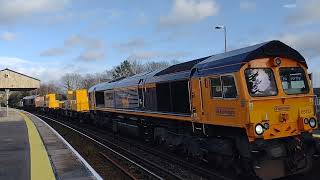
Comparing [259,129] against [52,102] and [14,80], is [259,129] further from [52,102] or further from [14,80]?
[14,80]

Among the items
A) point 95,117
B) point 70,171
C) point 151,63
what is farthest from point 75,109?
point 151,63

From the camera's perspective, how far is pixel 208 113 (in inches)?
512

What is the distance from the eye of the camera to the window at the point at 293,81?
455 inches

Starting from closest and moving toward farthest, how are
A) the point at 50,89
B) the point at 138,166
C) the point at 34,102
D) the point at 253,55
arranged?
1. the point at 253,55
2. the point at 138,166
3. the point at 34,102
4. the point at 50,89

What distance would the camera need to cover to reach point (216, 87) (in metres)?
12.5

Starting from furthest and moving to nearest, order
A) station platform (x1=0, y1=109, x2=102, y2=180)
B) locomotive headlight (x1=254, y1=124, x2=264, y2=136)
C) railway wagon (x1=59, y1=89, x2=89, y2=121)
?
railway wagon (x1=59, y1=89, x2=89, y2=121), station platform (x1=0, y1=109, x2=102, y2=180), locomotive headlight (x1=254, y1=124, x2=264, y2=136)

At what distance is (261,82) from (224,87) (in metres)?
1.10

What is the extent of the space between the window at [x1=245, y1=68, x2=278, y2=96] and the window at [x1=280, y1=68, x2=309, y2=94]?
13.0 inches

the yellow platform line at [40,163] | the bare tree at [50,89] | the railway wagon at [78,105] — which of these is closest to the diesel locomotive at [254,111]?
the yellow platform line at [40,163]

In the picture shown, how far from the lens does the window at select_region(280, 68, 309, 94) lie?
37.9 feet

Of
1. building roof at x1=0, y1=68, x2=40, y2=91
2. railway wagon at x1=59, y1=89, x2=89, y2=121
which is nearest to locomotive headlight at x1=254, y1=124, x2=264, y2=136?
railway wagon at x1=59, y1=89, x2=89, y2=121

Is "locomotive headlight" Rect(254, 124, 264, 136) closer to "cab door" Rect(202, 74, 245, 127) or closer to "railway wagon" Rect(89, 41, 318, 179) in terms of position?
"railway wagon" Rect(89, 41, 318, 179)

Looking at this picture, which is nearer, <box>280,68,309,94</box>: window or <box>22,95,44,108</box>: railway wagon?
<box>280,68,309,94</box>: window

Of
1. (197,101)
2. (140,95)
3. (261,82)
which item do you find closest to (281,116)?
(261,82)
